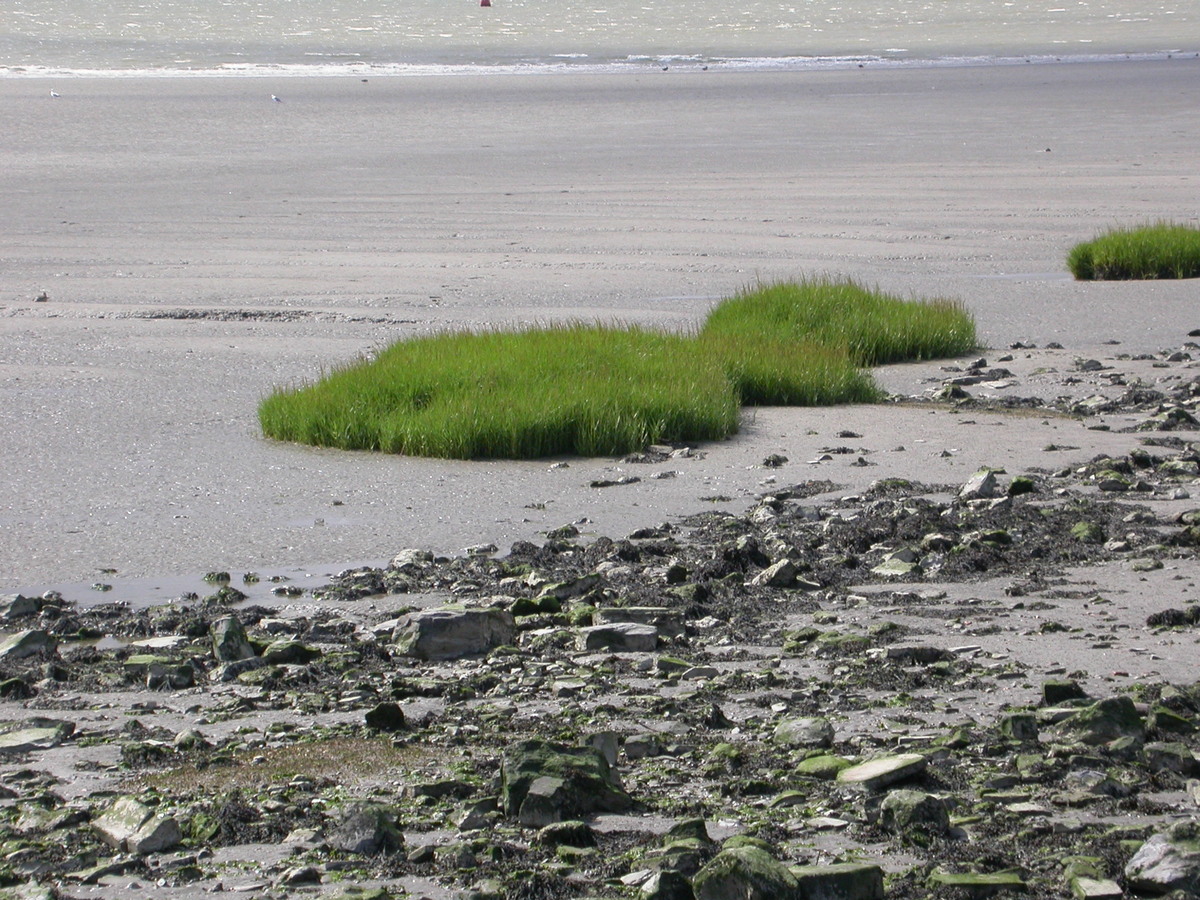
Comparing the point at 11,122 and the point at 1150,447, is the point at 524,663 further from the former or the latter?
the point at 11,122

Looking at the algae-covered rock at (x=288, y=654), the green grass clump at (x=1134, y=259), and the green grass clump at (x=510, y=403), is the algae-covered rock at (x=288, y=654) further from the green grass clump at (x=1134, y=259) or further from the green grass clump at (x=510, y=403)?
the green grass clump at (x=1134, y=259)

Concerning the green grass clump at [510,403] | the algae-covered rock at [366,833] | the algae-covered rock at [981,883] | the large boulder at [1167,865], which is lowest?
the algae-covered rock at [981,883]

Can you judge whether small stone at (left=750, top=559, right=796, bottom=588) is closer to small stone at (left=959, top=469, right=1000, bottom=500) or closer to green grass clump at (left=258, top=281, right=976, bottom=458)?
small stone at (left=959, top=469, right=1000, bottom=500)

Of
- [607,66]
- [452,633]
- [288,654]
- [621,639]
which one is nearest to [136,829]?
[288,654]

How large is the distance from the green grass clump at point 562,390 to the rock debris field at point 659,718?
1.57 m

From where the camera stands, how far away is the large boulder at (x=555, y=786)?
3869mm

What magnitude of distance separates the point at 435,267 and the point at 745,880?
13.2 m

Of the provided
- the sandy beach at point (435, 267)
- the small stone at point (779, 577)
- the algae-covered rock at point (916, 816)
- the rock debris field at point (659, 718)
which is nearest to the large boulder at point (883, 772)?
the rock debris field at point (659, 718)

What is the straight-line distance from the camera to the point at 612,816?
3908mm

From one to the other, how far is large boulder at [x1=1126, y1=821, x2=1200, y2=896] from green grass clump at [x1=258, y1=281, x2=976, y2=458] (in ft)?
16.7

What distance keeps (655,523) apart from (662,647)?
5.94 ft

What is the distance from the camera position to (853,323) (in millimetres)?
11242

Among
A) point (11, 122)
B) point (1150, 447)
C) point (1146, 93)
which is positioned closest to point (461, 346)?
point (1150, 447)

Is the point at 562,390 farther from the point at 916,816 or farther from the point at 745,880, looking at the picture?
the point at 745,880
